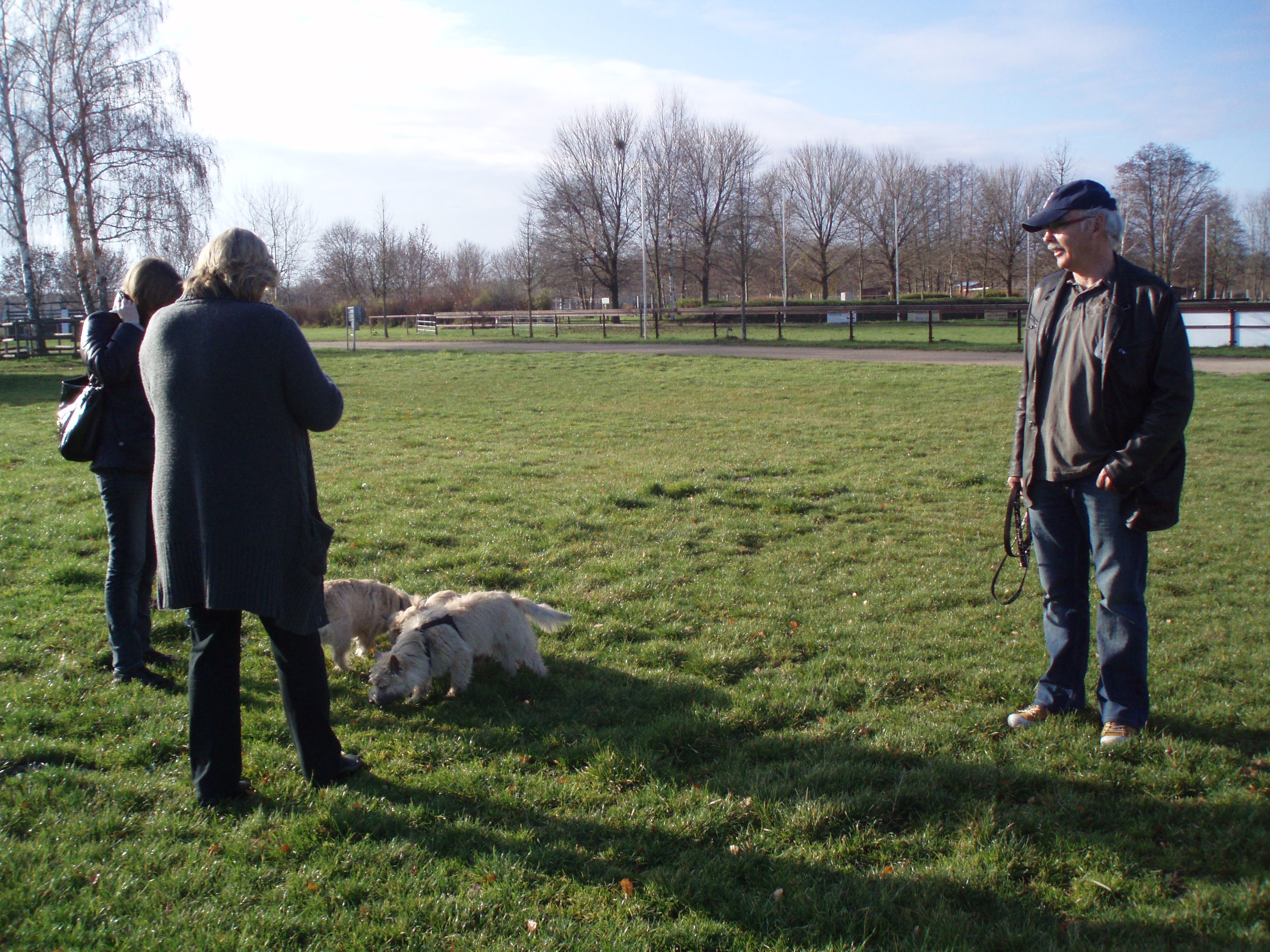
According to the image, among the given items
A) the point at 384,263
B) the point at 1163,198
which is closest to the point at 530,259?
the point at 384,263

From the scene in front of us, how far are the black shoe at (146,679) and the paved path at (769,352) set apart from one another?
16.7 metres

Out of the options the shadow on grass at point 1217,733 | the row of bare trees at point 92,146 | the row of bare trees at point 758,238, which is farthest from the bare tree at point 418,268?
the shadow on grass at point 1217,733

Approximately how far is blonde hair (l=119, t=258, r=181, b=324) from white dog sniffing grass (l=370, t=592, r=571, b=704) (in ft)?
6.73

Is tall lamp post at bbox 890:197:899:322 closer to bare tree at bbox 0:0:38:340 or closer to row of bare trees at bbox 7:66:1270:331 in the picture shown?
row of bare trees at bbox 7:66:1270:331

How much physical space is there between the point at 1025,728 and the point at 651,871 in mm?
2058

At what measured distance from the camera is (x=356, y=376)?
22.7 m

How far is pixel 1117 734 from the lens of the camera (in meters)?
3.80

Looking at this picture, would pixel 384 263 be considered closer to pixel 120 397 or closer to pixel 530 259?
pixel 530 259

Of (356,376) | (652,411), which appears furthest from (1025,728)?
(356,376)

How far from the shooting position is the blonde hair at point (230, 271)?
3.16 m

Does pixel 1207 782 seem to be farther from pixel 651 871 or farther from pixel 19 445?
pixel 19 445

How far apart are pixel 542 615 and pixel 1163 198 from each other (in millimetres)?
73867

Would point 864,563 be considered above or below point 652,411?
below

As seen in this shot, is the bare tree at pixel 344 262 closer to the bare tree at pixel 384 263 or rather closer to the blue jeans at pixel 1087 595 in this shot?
the bare tree at pixel 384 263
